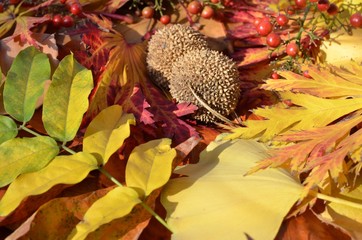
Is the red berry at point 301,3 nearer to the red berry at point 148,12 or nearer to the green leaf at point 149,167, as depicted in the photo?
the red berry at point 148,12

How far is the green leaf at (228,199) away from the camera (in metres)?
0.48

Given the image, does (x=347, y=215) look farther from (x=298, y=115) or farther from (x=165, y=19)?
(x=165, y=19)

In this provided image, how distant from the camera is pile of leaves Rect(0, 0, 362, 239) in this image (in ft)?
1.61

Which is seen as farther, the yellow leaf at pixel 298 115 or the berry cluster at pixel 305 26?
the berry cluster at pixel 305 26

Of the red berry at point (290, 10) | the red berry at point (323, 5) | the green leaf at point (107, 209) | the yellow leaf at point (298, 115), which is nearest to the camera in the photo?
the green leaf at point (107, 209)

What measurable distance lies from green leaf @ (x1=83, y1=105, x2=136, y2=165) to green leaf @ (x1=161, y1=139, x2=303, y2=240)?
7 cm

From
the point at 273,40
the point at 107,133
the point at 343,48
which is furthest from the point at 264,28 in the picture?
the point at 107,133

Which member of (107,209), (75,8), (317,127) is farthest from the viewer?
(75,8)

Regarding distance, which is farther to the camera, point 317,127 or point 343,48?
point 343,48

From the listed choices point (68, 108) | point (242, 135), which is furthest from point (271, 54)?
point (68, 108)

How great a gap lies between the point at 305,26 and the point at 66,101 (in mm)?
462

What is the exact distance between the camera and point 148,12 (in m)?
0.86

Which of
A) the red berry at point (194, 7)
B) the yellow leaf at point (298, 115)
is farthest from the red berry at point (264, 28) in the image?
the yellow leaf at point (298, 115)

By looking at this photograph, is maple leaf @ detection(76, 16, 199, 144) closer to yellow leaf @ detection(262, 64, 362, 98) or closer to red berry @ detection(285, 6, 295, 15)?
yellow leaf @ detection(262, 64, 362, 98)
